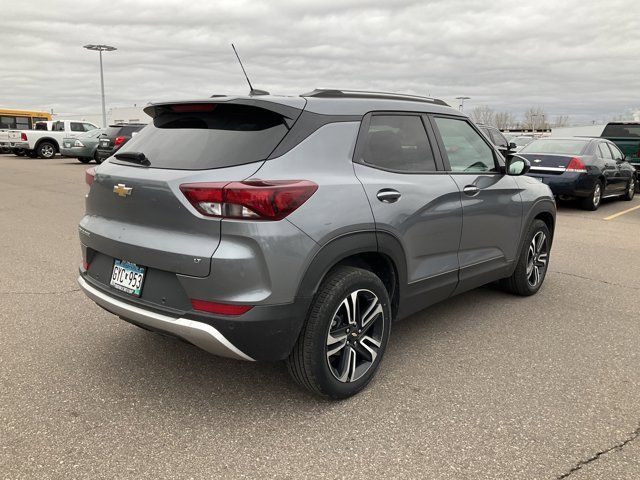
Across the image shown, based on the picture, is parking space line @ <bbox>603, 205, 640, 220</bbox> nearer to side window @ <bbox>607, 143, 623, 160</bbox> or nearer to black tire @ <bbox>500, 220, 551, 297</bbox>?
side window @ <bbox>607, 143, 623, 160</bbox>

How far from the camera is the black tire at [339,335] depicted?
9.63ft

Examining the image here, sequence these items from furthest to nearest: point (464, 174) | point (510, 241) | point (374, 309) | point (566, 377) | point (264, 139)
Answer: point (510, 241), point (464, 174), point (566, 377), point (374, 309), point (264, 139)

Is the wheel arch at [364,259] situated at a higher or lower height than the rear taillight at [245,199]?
lower

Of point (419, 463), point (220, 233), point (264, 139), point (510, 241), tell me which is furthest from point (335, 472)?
point (510, 241)

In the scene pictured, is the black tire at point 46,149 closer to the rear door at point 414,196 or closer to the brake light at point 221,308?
the rear door at point 414,196

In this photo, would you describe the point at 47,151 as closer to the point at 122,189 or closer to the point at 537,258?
the point at 537,258

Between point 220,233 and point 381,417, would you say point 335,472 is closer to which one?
point 381,417

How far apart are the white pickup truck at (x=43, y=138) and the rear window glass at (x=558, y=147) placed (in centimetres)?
2155

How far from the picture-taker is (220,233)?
2684 mm

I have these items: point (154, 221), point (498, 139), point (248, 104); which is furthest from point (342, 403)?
point (498, 139)

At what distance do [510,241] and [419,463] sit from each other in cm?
258

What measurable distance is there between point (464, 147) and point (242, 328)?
2470mm

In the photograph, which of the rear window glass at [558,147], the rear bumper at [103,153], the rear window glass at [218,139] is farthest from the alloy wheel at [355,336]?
the rear bumper at [103,153]

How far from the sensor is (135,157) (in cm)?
328
